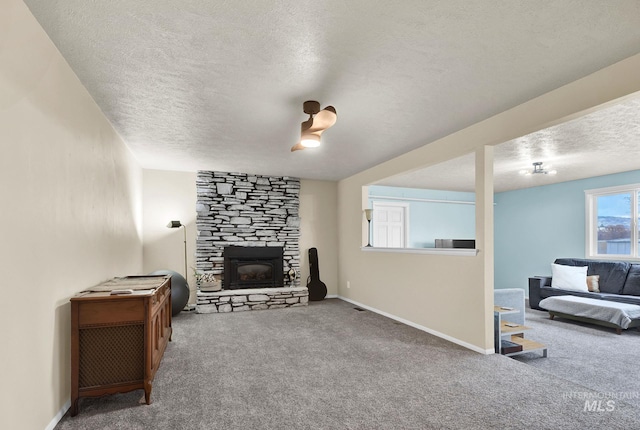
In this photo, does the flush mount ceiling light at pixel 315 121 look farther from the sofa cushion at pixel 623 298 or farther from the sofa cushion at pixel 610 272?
the sofa cushion at pixel 610 272

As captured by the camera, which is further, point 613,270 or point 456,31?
point 613,270

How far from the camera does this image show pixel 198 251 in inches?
237

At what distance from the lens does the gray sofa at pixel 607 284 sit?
528 centimetres

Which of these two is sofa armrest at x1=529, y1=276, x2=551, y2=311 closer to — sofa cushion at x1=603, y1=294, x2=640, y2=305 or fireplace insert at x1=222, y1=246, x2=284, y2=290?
sofa cushion at x1=603, y1=294, x2=640, y2=305

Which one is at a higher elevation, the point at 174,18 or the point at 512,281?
the point at 174,18

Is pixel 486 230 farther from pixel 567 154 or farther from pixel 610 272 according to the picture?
pixel 610 272

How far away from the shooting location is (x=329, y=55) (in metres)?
2.28

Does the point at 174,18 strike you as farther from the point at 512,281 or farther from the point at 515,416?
the point at 512,281

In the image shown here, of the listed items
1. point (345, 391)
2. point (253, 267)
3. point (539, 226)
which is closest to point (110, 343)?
point (345, 391)

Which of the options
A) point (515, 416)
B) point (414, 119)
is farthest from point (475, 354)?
point (414, 119)

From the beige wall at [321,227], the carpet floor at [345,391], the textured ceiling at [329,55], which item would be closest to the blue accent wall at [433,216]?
the beige wall at [321,227]

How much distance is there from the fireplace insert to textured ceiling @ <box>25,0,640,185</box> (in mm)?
2971

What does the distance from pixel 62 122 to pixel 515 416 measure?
12.0 ft

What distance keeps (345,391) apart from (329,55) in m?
2.46
